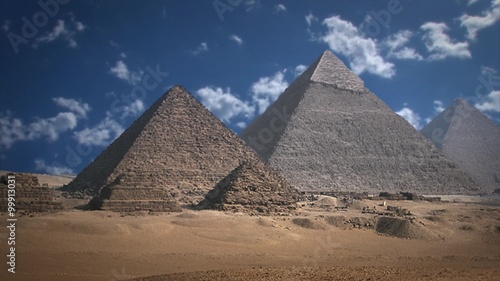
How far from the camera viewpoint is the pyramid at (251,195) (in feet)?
62.1

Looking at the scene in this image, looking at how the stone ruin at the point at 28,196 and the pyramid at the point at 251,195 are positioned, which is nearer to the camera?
the stone ruin at the point at 28,196

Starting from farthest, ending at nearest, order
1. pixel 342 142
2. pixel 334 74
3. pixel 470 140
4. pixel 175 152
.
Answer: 1. pixel 470 140
2. pixel 334 74
3. pixel 342 142
4. pixel 175 152

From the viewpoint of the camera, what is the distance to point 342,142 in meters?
50.6

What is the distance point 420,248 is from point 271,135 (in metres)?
39.3

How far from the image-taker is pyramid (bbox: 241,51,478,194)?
4650cm

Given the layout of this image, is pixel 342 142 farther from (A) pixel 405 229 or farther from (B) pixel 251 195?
(A) pixel 405 229

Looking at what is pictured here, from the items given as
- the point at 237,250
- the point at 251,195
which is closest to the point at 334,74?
the point at 251,195

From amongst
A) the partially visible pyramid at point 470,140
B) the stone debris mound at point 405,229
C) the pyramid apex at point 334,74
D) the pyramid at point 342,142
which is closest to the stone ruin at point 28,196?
the stone debris mound at point 405,229

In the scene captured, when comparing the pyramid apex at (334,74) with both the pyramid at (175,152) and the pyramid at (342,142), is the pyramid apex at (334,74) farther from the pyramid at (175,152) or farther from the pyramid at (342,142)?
the pyramid at (175,152)

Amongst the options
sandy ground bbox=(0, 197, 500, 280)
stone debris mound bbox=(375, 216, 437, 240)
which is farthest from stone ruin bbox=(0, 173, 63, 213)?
stone debris mound bbox=(375, 216, 437, 240)

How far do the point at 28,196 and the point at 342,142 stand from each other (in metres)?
39.6

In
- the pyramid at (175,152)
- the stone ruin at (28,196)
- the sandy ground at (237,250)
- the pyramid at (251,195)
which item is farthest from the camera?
the pyramid at (175,152)

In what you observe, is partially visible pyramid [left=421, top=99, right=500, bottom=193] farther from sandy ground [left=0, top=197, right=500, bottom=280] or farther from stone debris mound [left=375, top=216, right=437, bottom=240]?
sandy ground [left=0, top=197, right=500, bottom=280]

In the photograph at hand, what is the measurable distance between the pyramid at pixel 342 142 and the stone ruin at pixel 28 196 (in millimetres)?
30333
